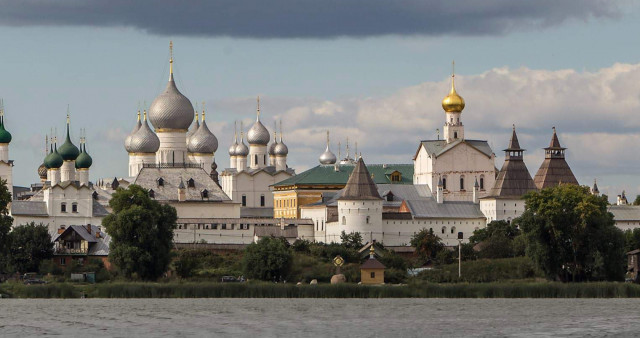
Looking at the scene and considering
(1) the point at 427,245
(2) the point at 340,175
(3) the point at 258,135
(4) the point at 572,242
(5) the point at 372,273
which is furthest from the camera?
(3) the point at 258,135

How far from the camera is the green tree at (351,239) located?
9698cm

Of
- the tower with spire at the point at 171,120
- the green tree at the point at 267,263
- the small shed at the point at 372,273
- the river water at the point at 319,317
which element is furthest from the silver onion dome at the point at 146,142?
the river water at the point at 319,317

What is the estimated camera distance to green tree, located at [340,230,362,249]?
96981mm

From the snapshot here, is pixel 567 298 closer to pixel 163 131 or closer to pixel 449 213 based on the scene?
pixel 449 213

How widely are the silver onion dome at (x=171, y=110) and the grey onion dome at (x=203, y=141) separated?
14.0 m

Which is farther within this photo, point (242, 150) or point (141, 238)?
point (242, 150)

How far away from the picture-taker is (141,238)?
8419 centimetres

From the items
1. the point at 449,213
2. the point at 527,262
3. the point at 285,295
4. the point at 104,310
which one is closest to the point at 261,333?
the point at 104,310

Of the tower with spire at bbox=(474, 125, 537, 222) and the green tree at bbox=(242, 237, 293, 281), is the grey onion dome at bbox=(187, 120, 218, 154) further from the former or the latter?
the green tree at bbox=(242, 237, 293, 281)

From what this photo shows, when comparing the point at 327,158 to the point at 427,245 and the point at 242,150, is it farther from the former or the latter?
the point at 427,245

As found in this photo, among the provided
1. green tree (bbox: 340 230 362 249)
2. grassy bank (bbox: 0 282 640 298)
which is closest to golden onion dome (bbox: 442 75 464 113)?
green tree (bbox: 340 230 362 249)

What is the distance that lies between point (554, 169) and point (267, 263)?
102 feet

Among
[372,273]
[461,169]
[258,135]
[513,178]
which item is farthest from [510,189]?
[258,135]

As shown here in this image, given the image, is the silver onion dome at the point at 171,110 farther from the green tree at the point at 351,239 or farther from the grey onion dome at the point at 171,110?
the green tree at the point at 351,239
